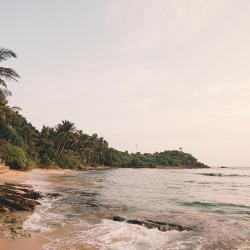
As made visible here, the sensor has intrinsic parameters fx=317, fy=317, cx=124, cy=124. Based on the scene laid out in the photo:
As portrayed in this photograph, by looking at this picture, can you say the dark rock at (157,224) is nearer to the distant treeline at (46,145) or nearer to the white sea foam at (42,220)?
the white sea foam at (42,220)

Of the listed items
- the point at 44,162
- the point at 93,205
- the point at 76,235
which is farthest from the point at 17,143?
the point at 76,235

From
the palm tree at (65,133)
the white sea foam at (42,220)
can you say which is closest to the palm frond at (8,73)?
the white sea foam at (42,220)

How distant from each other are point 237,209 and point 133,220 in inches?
370

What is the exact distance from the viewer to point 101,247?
9719mm

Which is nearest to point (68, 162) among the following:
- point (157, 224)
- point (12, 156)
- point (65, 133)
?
point (65, 133)

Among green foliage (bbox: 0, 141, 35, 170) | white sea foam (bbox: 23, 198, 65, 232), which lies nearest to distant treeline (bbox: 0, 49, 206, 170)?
green foliage (bbox: 0, 141, 35, 170)

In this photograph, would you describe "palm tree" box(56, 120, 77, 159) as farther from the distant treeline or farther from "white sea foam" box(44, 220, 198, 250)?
"white sea foam" box(44, 220, 198, 250)

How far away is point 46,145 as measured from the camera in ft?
252

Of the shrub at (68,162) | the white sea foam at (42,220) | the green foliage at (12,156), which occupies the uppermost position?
the shrub at (68,162)

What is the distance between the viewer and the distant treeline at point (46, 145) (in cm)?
4233

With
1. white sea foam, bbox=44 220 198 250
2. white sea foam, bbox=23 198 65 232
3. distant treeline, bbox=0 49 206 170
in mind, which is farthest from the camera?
distant treeline, bbox=0 49 206 170

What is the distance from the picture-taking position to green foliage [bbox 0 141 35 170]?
152 feet

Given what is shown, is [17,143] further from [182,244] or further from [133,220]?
[182,244]

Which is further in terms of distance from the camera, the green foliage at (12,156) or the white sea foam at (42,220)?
the green foliage at (12,156)
